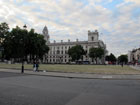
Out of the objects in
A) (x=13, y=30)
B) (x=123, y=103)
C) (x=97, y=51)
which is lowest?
(x=123, y=103)

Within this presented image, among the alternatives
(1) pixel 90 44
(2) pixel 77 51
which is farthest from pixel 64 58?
(2) pixel 77 51

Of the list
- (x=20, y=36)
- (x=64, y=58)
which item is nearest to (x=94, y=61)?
(x=64, y=58)

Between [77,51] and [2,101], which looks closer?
[2,101]

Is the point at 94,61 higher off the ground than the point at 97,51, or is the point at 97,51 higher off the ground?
the point at 97,51

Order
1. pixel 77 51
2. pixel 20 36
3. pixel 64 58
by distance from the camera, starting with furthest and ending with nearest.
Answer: pixel 64 58
pixel 77 51
pixel 20 36

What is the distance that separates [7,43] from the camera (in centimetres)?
6153

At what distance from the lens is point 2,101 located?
607 centimetres

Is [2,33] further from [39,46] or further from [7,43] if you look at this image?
[39,46]

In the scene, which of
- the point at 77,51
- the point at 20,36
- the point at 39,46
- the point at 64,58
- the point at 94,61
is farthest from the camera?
the point at 64,58

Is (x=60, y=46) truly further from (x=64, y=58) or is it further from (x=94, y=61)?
(x=94, y=61)

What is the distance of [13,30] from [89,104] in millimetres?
65763

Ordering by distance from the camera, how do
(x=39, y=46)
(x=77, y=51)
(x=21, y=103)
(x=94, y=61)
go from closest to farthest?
(x=21, y=103) < (x=39, y=46) < (x=77, y=51) < (x=94, y=61)

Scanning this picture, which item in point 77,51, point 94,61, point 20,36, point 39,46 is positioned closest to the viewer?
point 20,36

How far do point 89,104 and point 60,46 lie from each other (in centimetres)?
14212
